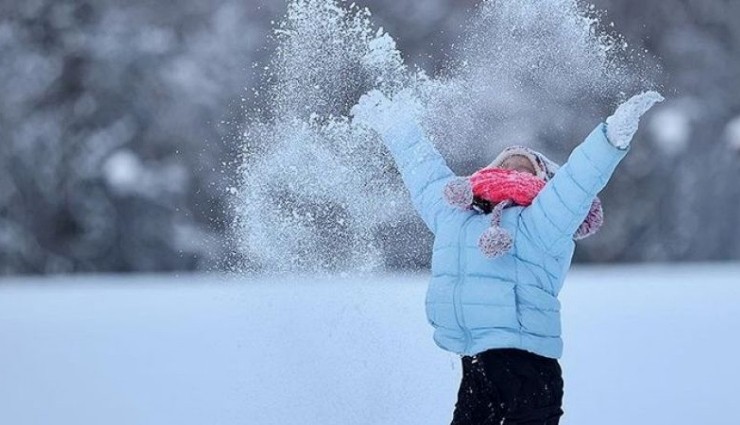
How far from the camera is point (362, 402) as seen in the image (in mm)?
4301

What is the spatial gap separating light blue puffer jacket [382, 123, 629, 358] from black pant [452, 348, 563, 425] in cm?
3

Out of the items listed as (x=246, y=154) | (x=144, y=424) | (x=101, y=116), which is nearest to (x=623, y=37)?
(x=101, y=116)

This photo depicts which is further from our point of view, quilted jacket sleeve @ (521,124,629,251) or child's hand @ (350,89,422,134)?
child's hand @ (350,89,422,134)

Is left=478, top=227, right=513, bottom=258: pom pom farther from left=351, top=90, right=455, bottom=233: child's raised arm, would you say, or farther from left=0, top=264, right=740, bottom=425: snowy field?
left=0, top=264, right=740, bottom=425: snowy field

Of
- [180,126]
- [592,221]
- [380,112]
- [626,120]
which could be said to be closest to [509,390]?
[592,221]

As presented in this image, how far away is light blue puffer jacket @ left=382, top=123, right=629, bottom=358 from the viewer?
3.16 meters

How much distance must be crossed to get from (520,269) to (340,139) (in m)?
1.64

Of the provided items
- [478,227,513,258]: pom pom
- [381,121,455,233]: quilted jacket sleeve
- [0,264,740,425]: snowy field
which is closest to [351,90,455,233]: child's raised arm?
[381,121,455,233]: quilted jacket sleeve

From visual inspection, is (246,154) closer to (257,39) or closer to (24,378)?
(24,378)

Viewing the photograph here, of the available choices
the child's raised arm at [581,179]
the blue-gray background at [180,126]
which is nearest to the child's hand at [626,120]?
the child's raised arm at [581,179]

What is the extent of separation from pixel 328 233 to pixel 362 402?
66 centimetres

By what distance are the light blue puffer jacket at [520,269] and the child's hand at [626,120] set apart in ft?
0.06

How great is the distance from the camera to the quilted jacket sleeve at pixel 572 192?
10.3ft

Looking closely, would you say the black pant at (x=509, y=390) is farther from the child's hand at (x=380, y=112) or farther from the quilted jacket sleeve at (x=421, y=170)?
the child's hand at (x=380, y=112)
